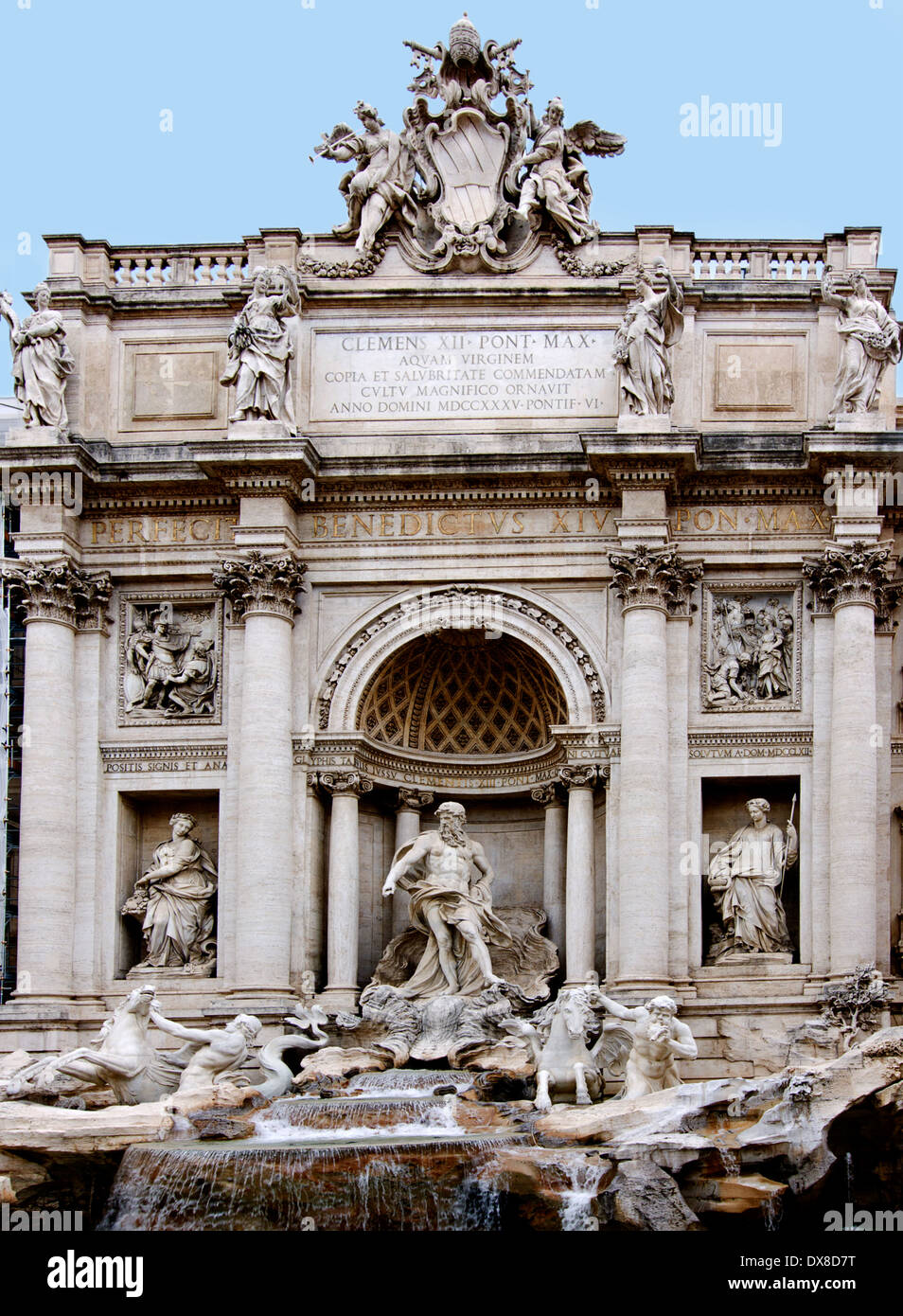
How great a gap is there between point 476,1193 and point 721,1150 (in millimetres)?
2446

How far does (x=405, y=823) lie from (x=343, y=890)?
180 cm

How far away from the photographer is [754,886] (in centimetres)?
2838

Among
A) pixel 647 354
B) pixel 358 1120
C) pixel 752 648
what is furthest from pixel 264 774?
pixel 647 354

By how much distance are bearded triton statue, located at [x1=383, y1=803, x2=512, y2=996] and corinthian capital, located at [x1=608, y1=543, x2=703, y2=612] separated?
3.52m

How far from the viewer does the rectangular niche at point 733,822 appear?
2869 cm

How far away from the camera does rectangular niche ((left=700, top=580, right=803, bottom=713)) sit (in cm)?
2895

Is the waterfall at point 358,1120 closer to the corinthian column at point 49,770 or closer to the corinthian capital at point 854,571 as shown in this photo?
the corinthian column at point 49,770

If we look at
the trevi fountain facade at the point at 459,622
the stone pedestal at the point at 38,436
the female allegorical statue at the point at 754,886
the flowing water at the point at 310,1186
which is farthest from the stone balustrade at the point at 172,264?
the flowing water at the point at 310,1186

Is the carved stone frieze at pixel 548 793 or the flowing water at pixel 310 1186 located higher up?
the carved stone frieze at pixel 548 793

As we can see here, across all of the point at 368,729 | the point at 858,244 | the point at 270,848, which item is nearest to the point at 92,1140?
the point at 270,848

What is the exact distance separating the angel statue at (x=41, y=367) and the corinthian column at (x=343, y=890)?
6054 millimetres

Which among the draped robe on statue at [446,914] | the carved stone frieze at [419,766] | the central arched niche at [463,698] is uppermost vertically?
the central arched niche at [463,698]

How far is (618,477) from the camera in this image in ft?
94.4

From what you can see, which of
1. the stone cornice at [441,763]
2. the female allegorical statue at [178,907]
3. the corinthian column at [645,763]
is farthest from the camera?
the female allegorical statue at [178,907]
